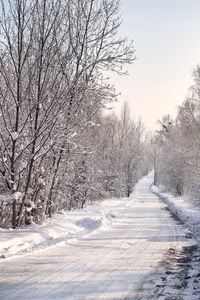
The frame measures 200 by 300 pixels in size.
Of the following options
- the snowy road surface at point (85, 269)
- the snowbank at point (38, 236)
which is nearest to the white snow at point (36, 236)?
the snowbank at point (38, 236)

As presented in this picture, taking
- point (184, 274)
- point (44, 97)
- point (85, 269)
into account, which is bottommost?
point (184, 274)

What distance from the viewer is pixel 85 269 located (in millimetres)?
6043

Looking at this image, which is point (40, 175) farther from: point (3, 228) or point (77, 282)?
point (77, 282)

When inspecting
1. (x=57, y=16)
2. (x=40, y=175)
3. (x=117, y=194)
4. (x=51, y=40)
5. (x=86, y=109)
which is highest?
(x=57, y=16)

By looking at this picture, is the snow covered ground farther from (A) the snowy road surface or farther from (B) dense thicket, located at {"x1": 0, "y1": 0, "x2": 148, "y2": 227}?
(B) dense thicket, located at {"x1": 0, "y1": 0, "x2": 148, "y2": 227}

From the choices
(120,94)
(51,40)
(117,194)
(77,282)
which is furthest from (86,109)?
(117,194)

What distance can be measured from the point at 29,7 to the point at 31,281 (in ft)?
24.3

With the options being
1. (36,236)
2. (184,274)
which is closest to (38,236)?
(36,236)

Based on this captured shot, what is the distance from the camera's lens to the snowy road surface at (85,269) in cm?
475

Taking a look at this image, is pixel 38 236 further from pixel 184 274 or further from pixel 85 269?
pixel 184 274

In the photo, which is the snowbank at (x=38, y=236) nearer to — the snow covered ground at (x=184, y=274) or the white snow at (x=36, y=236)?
the white snow at (x=36, y=236)

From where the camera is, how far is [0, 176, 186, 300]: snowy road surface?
4.75 m

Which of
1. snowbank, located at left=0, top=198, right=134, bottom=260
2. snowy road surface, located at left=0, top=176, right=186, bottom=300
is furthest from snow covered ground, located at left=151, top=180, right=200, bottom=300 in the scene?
snowbank, located at left=0, top=198, right=134, bottom=260

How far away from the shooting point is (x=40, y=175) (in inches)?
431
